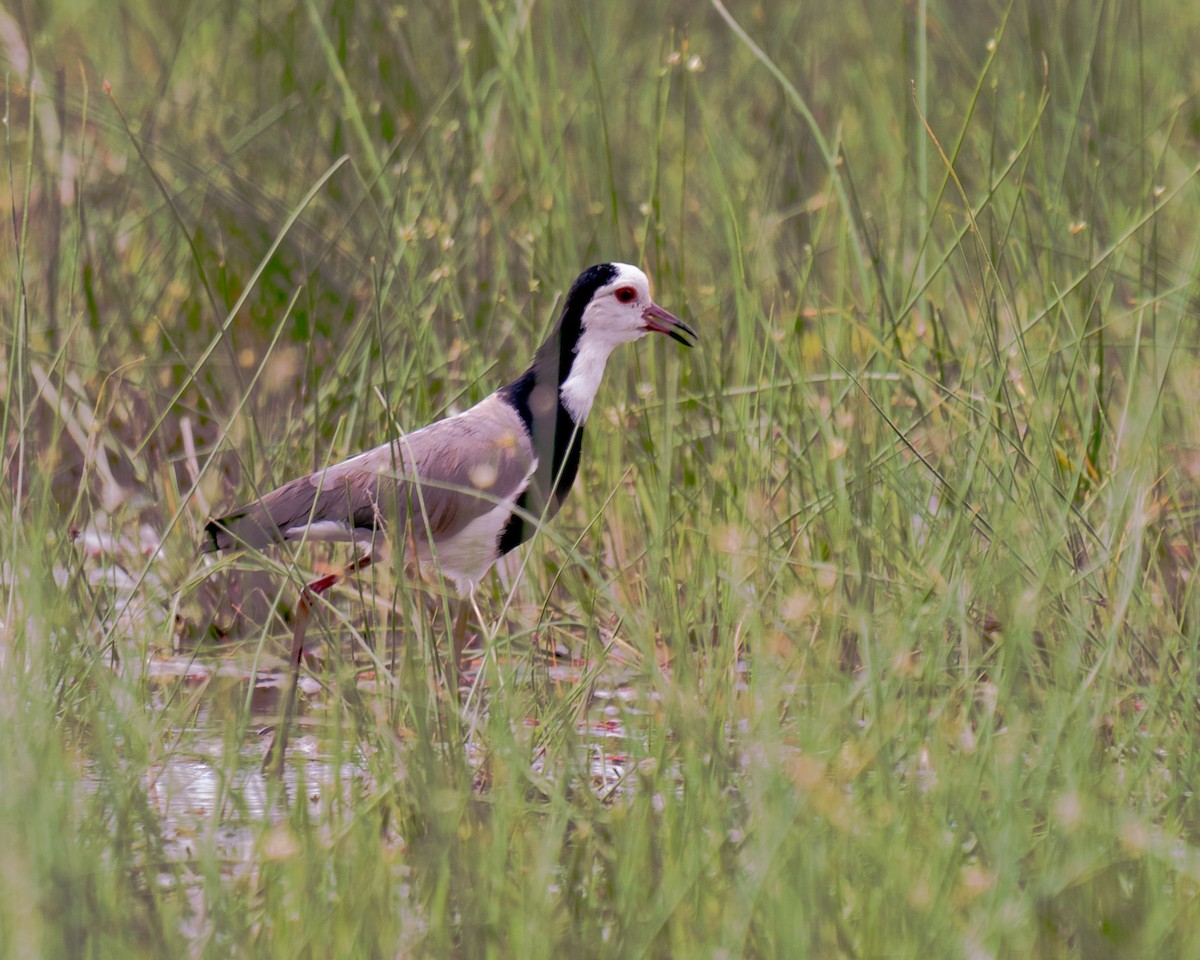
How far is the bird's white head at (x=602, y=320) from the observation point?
4.09m

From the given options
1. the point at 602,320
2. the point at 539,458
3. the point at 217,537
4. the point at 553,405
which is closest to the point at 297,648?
the point at 217,537

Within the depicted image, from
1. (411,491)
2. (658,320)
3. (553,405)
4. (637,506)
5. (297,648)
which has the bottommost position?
(297,648)

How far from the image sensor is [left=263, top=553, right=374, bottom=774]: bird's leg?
115 inches

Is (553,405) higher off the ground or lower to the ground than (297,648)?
higher

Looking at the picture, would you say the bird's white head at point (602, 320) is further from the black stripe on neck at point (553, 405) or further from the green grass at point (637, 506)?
the green grass at point (637, 506)

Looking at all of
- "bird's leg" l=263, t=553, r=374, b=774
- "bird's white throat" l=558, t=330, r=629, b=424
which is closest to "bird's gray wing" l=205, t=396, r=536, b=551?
"bird's leg" l=263, t=553, r=374, b=774

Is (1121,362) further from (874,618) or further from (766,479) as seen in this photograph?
(874,618)

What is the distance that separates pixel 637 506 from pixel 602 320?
1.46ft

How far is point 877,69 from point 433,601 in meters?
3.19

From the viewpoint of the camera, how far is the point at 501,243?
451 cm

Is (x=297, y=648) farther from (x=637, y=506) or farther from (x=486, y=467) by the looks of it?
(x=637, y=506)

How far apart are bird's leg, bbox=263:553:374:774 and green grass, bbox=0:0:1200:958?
2.7 inches

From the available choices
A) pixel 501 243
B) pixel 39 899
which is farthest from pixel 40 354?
pixel 39 899

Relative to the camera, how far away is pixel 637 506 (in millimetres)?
4070
